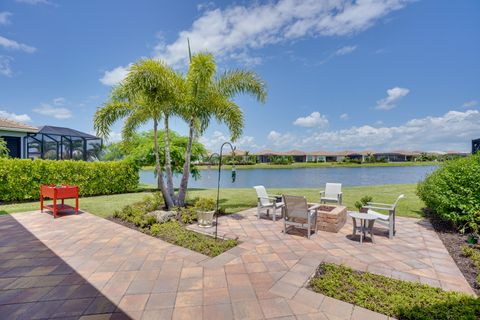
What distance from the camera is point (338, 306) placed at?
2.45 metres

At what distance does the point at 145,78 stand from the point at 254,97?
3247 mm

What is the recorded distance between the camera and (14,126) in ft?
38.3

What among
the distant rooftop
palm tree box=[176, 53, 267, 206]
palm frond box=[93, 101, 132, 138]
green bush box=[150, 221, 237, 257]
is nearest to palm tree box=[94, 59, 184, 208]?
palm frond box=[93, 101, 132, 138]

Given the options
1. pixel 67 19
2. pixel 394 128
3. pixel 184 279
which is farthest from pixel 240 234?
pixel 394 128

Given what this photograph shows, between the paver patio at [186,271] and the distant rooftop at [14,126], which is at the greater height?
the distant rooftop at [14,126]

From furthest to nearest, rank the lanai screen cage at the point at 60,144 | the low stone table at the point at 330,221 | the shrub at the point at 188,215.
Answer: the lanai screen cage at the point at 60,144, the shrub at the point at 188,215, the low stone table at the point at 330,221

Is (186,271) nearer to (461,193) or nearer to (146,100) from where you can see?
(146,100)

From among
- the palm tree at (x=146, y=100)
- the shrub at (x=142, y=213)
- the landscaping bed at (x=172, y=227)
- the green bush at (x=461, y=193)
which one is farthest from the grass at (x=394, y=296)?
the palm tree at (x=146, y=100)

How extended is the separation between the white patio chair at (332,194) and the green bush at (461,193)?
93.6 inches

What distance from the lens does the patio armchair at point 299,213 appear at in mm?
4688

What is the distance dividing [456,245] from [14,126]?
58.6 ft

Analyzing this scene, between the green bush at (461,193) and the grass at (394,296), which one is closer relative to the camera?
the grass at (394,296)

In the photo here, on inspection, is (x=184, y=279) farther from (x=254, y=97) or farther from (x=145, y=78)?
(x=254, y=97)

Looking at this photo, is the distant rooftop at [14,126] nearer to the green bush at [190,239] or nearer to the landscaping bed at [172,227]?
the landscaping bed at [172,227]
